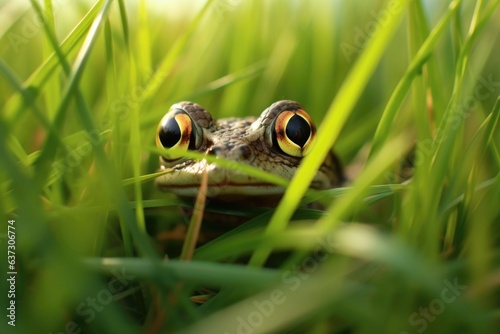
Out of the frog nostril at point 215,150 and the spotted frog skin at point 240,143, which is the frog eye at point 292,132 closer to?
the spotted frog skin at point 240,143

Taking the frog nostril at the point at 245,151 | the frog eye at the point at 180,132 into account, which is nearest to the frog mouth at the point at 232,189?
the frog nostril at the point at 245,151

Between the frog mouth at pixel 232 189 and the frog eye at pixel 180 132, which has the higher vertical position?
the frog eye at pixel 180 132

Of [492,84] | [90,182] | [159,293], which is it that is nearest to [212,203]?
[90,182]

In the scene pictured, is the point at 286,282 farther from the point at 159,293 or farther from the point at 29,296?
the point at 29,296

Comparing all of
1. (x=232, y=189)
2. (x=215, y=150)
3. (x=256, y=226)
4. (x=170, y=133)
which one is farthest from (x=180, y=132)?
(x=256, y=226)

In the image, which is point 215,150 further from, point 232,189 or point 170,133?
point 170,133

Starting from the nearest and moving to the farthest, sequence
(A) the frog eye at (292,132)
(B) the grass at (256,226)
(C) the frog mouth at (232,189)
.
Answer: (B) the grass at (256,226) < (C) the frog mouth at (232,189) < (A) the frog eye at (292,132)

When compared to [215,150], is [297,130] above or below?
below
